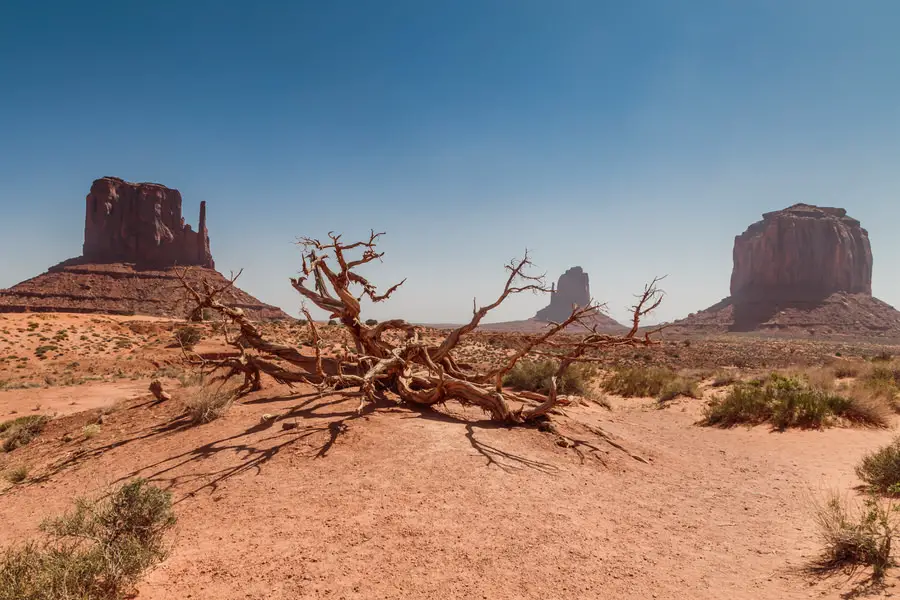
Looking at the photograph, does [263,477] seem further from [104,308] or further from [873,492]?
[104,308]

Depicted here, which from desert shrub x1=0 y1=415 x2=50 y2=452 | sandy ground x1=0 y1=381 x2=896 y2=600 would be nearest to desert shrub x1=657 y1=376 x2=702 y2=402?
sandy ground x1=0 y1=381 x2=896 y2=600

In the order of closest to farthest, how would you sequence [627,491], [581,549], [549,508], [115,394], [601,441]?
1. [581,549]
2. [549,508]
3. [627,491]
4. [601,441]
5. [115,394]

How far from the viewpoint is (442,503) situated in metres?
5.27

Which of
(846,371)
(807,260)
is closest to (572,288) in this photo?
(807,260)

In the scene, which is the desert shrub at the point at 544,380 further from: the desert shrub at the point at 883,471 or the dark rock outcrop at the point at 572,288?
the dark rock outcrop at the point at 572,288

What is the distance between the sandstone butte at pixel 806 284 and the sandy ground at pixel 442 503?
284 feet

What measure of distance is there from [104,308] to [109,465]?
6834cm

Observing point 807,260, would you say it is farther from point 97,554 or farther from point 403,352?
point 97,554

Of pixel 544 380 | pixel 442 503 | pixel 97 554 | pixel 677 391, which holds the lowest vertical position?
pixel 442 503

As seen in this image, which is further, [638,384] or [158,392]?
[638,384]

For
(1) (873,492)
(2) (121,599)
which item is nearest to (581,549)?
(2) (121,599)

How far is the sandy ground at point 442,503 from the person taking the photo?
3.94 m

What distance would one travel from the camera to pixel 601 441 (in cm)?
841

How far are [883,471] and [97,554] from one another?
29.6 ft
